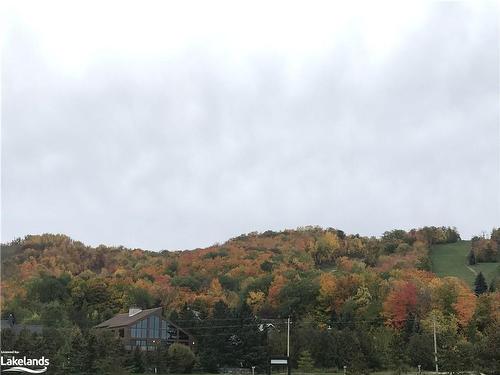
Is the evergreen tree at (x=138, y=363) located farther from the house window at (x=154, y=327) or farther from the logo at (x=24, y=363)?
the house window at (x=154, y=327)

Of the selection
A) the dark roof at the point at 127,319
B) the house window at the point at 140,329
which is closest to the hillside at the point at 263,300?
the dark roof at the point at 127,319

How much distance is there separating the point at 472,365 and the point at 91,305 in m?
76.6

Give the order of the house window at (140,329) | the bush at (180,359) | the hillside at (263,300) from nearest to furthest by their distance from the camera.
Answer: the hillside at (263,300), the bush at (180,359), the house window at (140,329)

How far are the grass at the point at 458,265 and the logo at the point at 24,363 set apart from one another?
96365mm

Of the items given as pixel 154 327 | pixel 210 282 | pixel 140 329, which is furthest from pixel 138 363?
pixel 210 282

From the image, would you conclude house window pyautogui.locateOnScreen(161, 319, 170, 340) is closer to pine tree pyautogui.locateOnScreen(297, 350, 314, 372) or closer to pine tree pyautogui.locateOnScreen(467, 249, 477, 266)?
pine tree pyautogui.locateOnScreen(297, 350, 314, 372)

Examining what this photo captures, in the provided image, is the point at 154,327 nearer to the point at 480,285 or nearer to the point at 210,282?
the point at 210,282

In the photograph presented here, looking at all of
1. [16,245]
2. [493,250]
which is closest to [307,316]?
[16,245]

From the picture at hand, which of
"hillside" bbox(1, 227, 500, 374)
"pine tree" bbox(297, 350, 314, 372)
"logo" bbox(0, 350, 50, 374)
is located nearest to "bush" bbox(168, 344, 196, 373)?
"hillside" bbox(1, 227, 500, 374)

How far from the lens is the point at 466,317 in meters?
84.8

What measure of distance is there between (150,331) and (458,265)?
9590 cm

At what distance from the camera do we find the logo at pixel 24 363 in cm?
5500

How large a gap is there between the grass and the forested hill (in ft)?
18.4

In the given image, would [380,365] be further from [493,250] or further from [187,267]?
[493,250]
